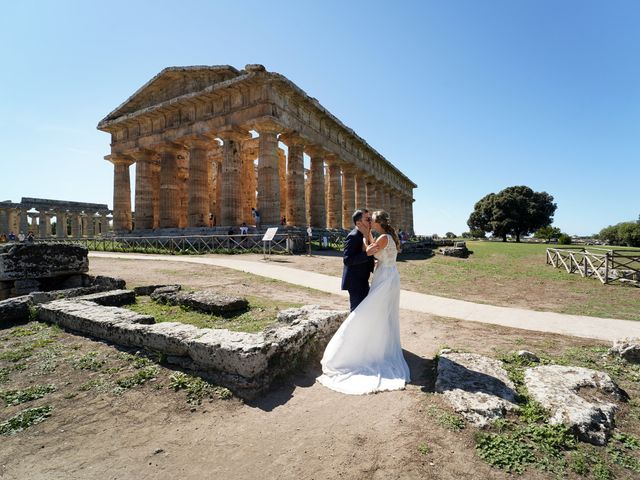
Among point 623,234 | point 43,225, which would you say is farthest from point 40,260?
point 623,234

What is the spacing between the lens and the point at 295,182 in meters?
24.2

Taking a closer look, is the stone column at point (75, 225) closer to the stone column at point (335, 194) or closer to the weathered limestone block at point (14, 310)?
the stone column at point (335, 194)

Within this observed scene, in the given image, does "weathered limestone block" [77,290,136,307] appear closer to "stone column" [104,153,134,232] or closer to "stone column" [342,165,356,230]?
"stone column" [104,153,134,232]

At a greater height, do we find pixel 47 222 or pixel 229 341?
pixel 47 222

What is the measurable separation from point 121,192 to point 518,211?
199ft

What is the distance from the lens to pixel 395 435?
2.97 meters

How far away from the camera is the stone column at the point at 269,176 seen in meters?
21.5

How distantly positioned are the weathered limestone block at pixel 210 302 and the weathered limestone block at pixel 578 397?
5.33 meters

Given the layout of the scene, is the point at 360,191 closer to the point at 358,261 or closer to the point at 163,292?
the point at 163,292

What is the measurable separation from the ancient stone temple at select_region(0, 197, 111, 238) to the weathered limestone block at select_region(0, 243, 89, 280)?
4462 centimetres

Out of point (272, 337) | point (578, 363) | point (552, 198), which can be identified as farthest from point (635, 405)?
point (552, 198)

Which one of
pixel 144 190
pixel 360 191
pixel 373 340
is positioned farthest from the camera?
pixel 360 191

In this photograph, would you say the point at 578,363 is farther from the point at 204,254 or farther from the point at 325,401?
the point at 204,254

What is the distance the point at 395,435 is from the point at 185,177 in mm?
35029
